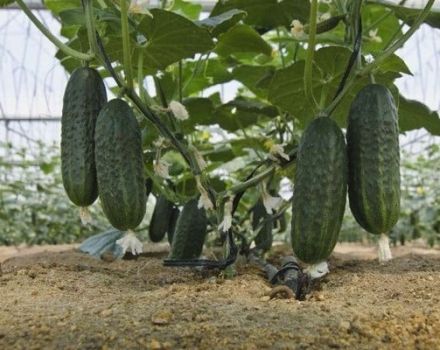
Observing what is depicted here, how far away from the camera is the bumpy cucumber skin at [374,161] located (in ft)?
5.61

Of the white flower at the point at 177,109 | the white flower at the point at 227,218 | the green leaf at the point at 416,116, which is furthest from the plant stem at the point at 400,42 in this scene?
the green leaf at the point at 416,116

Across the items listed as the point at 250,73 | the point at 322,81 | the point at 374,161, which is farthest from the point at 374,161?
the point at 250,73

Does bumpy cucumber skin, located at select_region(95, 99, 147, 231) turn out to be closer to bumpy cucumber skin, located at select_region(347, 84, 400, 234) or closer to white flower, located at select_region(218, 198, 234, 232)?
white flower, located at select_region(218, 198, 234, 232)

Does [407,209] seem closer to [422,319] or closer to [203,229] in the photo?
[203,229]

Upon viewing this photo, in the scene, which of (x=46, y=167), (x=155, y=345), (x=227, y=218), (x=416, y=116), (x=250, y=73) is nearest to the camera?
(x=155, y=345)

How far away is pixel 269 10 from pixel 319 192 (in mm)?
1319

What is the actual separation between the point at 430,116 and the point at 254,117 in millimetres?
974

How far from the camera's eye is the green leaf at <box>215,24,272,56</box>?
2.60m

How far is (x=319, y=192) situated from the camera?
1.68m

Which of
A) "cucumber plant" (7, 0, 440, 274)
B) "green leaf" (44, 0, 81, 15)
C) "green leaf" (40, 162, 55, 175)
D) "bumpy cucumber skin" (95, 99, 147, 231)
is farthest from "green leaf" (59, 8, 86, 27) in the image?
"green leaf" (40, 162, 55, 175)

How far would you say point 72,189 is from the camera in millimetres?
1838

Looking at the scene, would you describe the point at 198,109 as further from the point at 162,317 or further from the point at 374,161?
the point at 162,317

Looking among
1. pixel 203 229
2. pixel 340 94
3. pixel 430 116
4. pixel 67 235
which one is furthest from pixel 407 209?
pixel 340 94

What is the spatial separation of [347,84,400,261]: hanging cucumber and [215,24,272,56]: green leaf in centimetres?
90
